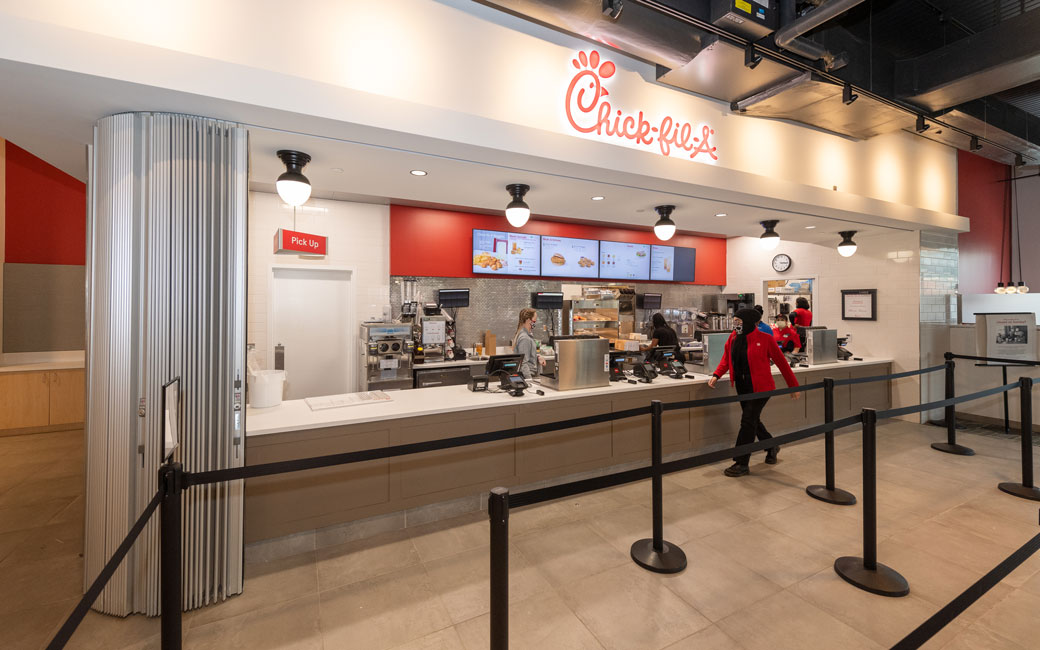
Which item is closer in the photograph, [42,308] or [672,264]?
[42,308]

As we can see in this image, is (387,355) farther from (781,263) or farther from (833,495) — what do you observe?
(781,263)

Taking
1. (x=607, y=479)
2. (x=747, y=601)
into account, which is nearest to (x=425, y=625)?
(x=607, y=479)

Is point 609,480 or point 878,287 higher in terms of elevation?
point 878,287

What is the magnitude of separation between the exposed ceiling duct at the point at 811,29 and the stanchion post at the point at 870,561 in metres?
2.76

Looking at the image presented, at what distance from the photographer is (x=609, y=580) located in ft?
9.14

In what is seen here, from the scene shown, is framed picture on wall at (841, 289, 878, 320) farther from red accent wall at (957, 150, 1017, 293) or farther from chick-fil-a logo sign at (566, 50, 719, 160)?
chick-fil-a logo sign at (566, 50, 719, 160)

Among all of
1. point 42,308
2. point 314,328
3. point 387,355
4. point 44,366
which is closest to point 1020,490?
point 387,355

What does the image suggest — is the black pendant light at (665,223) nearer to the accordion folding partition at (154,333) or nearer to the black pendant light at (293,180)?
the black pendant light at (293,180)

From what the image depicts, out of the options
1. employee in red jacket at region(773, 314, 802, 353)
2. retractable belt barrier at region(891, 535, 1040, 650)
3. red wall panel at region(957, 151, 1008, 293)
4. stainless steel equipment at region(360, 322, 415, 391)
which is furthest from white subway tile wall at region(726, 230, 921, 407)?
stainless steel equipment at region(360, 322, 415, 391)

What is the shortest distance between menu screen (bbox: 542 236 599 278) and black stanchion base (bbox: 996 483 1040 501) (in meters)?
5.65

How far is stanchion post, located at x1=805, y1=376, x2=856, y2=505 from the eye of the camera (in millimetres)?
3768

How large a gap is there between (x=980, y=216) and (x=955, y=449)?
16.2ft

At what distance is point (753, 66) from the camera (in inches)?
147

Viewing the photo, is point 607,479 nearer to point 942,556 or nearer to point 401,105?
point 401,105
